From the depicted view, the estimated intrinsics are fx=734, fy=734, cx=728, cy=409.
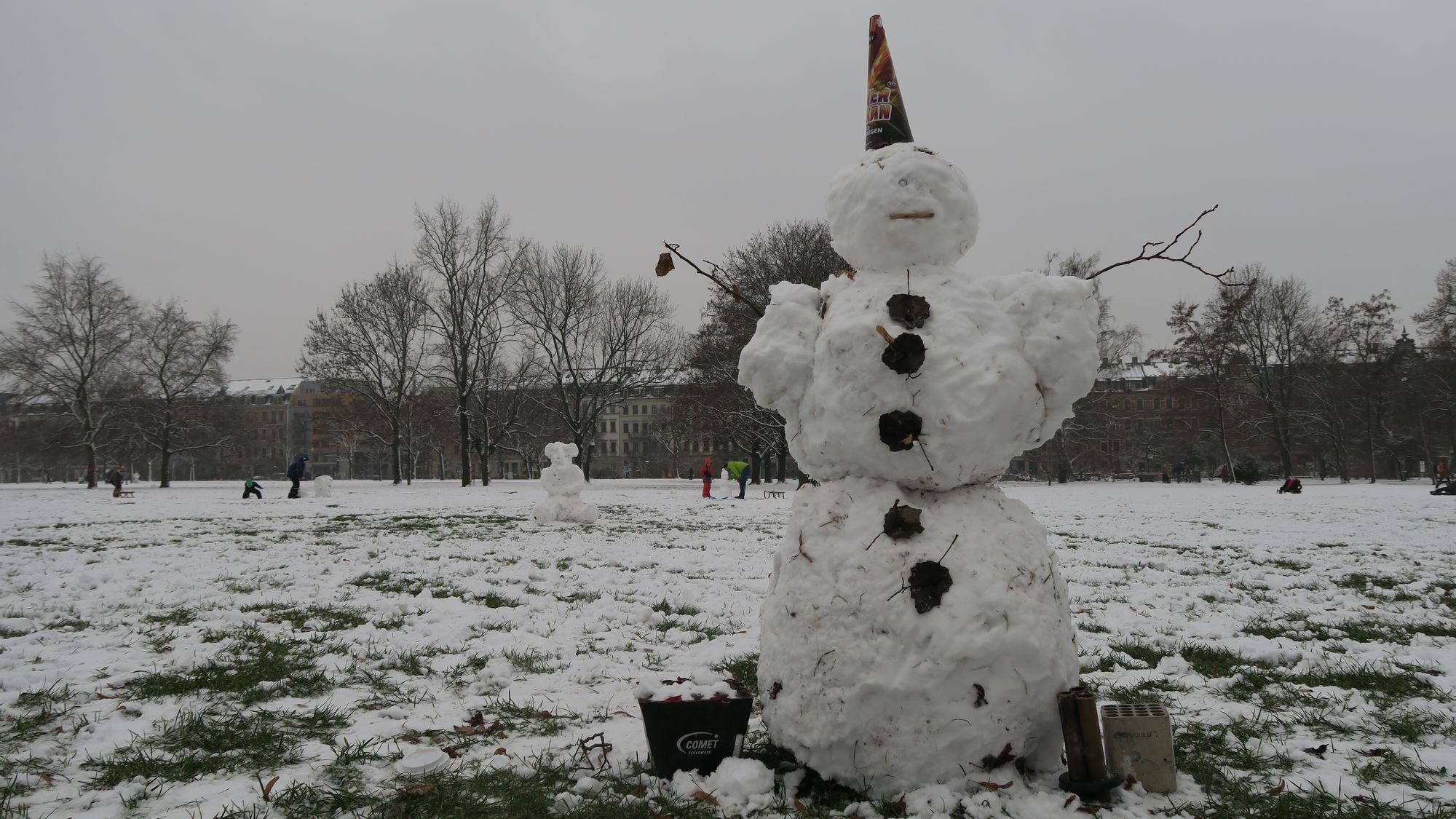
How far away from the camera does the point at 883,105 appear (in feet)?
11.4

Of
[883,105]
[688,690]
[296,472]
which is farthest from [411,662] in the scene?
[296,472]

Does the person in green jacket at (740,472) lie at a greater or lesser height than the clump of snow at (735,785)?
greater

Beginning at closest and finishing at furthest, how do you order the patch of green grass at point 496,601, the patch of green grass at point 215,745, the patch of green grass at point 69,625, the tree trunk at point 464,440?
the patch of green grass at point 215,745
the patch of green grass at point 69,625
the patch of green grass at point 496,601
the tree trunk at point 464,440

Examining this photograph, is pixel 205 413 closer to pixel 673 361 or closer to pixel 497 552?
pixel 673 361

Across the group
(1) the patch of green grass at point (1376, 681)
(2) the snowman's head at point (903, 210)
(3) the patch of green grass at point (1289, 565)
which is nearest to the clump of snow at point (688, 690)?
(2) the snowman's head at point (903, 210)

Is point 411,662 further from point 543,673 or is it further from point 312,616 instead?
point 312,616

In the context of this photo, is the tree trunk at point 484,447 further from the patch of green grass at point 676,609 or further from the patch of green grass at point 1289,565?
the patch of green grass at point 1289,565

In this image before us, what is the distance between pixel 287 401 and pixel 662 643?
102m

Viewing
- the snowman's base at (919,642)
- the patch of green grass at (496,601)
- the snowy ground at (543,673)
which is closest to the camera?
the snowman's base at (919,642)

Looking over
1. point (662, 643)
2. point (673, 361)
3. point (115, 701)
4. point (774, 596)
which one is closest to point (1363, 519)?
point (662, 643)

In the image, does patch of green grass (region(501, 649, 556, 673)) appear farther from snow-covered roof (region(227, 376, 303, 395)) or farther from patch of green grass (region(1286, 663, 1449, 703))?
snow-covered roof (region(227, 376, 303, 395))

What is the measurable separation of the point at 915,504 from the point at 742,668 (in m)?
2.23

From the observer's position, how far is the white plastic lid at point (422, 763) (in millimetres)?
3127

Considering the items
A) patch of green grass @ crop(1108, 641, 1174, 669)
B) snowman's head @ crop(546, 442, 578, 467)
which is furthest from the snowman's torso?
snowman's head @ crop(546, 442, 578, 467)
